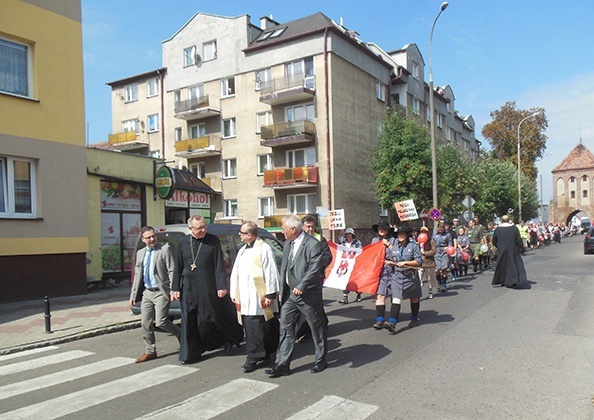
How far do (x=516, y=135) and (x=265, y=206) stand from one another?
111 ft

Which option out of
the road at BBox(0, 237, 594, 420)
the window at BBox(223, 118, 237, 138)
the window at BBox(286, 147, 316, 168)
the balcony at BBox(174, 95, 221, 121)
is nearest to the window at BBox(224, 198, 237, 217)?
the window at BBox(223, 118, 237, 138)

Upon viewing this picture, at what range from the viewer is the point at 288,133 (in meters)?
33.0

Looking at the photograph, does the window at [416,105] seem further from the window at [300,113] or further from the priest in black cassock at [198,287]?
the priest in black cassock at [198,287]

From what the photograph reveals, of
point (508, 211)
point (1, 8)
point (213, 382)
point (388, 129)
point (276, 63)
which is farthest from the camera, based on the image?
point (508, 211)

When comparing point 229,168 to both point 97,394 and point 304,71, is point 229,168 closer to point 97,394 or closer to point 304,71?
point 304,71

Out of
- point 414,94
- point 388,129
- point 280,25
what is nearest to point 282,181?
point 388,129

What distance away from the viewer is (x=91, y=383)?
5.95 meters

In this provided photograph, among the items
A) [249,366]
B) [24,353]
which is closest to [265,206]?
[24,353]

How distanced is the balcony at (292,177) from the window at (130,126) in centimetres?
1513

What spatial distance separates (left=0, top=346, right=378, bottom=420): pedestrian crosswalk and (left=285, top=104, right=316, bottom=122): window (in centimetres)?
2741

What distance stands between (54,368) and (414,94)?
38804 millimetres

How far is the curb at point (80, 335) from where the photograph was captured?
805cm

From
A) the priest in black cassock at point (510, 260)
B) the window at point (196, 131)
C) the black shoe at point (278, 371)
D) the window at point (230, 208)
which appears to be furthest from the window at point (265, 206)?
the black shoe at point (278, 371)

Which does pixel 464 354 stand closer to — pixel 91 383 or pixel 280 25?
pixel 91 383
